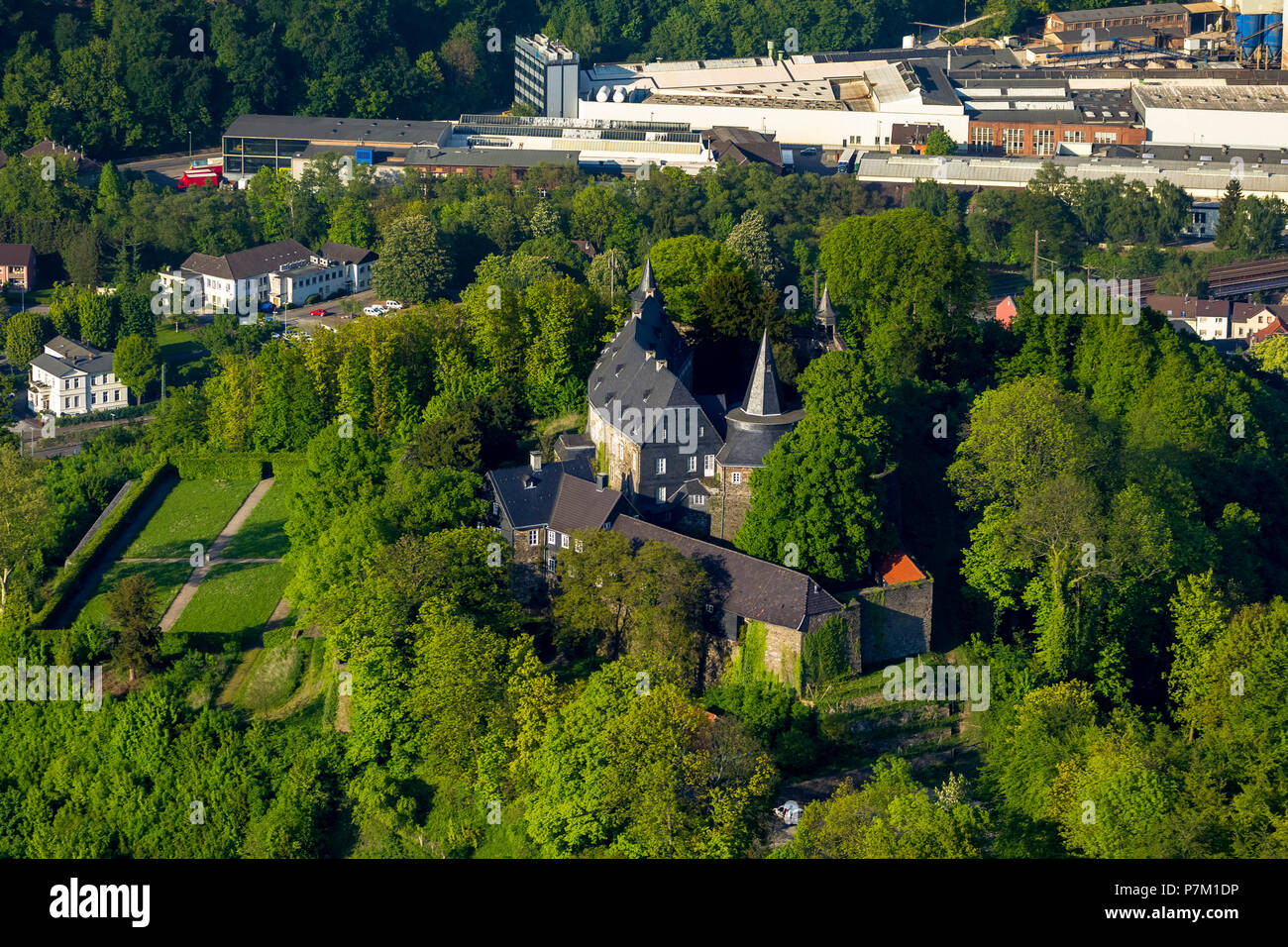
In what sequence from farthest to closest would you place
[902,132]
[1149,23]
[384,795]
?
1. [1149,23]
2. [902,132]
3. [384,795]

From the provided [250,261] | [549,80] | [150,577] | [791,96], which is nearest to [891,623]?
[150,577]

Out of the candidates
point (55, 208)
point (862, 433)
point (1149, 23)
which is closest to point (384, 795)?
point (862, 433)

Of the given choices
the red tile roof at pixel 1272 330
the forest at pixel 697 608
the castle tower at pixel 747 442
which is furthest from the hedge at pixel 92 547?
the red tile roof at pixel 1272 330

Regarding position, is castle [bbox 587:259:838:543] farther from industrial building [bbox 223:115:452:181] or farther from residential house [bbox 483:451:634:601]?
industrial building [bbox 223:115:452:181]

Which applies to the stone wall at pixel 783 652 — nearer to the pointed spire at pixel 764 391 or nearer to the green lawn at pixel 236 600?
the pointed spire at pixel 764 391

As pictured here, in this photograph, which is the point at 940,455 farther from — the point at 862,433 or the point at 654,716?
the point at 654,716

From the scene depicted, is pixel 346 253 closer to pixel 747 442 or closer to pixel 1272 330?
pixel 1272 330
